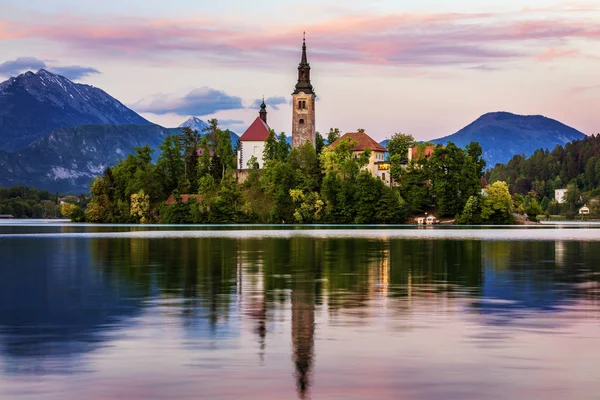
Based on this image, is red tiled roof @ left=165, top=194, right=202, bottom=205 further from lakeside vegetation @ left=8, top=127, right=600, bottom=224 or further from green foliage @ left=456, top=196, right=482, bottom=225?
green foliage @ left=456, top=196, right=482, bottom=225

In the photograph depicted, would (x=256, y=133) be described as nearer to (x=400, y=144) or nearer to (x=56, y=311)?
(x=400, y=144)

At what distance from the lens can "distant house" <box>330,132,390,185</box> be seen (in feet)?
538

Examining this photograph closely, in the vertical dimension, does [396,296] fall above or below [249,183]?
below

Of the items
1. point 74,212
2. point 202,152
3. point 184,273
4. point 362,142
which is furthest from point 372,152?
point 184,273

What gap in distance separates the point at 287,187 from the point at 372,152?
2081cm

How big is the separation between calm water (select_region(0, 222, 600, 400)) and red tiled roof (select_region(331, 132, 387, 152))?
421 feet

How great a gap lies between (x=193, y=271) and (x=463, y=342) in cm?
2189

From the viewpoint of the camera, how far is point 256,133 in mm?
176750

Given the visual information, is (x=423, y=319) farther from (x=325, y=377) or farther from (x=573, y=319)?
(x=325, y=377)

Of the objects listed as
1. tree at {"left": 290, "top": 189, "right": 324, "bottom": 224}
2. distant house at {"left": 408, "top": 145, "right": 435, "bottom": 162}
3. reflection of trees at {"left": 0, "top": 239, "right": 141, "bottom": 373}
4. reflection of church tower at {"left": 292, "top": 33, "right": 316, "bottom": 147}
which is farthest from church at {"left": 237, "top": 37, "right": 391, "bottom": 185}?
reflection of trees at {"left": 0, "top": 239, "right": 141, "bottom": 373}

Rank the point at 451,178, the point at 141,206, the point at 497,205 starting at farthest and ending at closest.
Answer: the point at 141,206
the point at 451,178
the point at 497,205

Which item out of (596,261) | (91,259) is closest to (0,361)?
(91,259)

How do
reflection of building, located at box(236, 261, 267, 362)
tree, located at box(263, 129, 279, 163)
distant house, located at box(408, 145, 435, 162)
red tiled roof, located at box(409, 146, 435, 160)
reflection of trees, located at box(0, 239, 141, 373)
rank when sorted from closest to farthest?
reflection of trees, located at box(0, 239, 141, 373)
reflection of building, located at box(236, 261, 267, 362)
distant house, located at box(408, 145, 435, 162)
red tiled roof, located at box(409, 146, 435, 160)
tree, located at box(263, 129, 279, 163)

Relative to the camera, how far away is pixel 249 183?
164375mm
